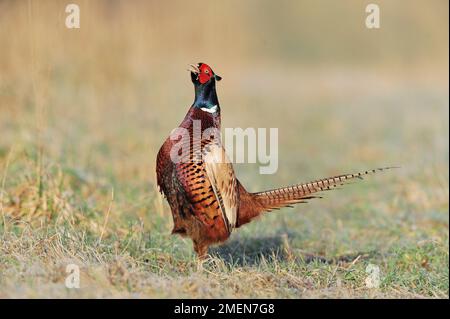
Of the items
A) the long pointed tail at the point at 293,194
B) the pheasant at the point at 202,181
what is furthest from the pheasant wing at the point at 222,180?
the long pointed tail at the point at 293,194

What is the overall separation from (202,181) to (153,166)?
3.49 meters

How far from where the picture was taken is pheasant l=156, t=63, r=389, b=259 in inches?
180

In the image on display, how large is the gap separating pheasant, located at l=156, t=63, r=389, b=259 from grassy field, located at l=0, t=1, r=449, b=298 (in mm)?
273

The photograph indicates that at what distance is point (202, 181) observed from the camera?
4598 mm

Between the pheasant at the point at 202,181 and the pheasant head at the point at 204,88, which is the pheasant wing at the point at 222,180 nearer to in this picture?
the pheasant at the point at 202,181

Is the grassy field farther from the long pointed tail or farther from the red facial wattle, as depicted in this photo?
the red facial wattle

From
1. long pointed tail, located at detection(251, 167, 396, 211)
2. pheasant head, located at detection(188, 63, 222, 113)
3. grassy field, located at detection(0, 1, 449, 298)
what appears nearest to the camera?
grassy field, located at detection(0, 1, 449, 298)

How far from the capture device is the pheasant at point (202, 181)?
457cm

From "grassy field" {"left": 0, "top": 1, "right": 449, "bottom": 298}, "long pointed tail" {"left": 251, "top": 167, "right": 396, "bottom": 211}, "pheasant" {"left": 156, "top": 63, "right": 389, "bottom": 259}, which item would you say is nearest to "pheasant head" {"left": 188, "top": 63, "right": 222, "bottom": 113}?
"pheasant" {"left": 156, "top": 63, "right": 389, "bottom": 259}

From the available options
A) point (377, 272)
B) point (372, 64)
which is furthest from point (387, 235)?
point (372, 64)

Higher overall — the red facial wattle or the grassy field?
the red facial wattle

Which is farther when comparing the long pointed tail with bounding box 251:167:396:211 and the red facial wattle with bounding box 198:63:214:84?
the long pointed tail with bounding box 251:167:396:211

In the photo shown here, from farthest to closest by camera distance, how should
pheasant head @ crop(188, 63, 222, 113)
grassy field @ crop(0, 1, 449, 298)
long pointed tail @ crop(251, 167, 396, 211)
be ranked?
long pointed tail @ crop(251, 167, 396, 211) < pheasant head @ crop(188, 63, 222, 113) < grassy field @ crop(0, 1, 449, 298)
